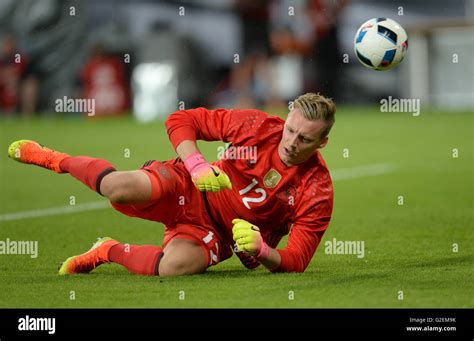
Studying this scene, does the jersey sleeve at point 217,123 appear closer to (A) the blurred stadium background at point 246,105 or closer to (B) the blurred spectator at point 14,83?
(A) the blurred stadium background at point 246,105

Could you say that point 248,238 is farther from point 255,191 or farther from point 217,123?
point 217,123

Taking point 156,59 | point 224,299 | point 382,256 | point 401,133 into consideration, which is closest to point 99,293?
point 224,299

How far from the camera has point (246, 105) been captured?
2386 cm

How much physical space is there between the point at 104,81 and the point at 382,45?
17.1 metres

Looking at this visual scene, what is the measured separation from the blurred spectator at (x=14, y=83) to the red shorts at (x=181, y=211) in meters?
18.0

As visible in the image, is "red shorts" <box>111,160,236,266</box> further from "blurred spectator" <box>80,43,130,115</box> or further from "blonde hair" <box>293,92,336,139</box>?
"blurred spectator" <box>80,43,130,115</box>

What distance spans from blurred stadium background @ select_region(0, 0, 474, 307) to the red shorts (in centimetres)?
24

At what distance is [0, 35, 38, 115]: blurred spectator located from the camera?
2430 cm

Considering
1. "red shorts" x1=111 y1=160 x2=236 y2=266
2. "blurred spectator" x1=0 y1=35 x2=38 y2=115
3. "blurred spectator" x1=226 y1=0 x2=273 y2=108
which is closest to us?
"red shorts" x1=111 y1=160 x2=236 y2=266

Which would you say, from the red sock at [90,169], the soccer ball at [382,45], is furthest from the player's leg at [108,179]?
the soccer ball at [382,45]

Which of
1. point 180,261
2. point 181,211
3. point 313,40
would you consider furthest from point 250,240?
point 313,40

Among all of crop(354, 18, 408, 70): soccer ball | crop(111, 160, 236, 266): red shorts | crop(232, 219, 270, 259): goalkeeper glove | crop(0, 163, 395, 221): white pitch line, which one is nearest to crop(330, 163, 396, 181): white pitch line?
crop(0, 163, 395, 221): white pitch line

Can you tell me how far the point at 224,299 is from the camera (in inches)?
239
